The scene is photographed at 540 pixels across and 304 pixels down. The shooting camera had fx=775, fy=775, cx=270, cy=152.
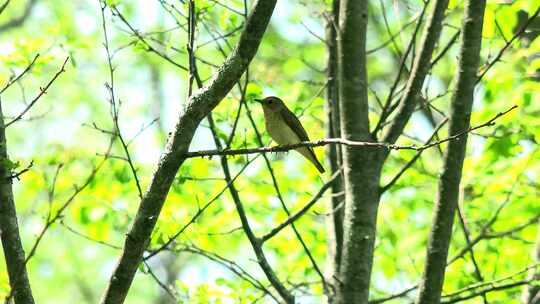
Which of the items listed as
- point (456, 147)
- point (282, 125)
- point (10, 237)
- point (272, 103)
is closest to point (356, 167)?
point (456, 147)

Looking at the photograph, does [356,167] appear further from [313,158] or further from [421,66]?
[313,158]

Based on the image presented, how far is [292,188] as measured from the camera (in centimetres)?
746

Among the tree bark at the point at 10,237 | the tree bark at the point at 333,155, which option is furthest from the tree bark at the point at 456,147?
the tree bark at the point at 10,237

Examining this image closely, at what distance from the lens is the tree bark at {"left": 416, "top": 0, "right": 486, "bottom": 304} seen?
481 cm

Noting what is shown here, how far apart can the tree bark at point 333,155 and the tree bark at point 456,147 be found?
73 centimetres

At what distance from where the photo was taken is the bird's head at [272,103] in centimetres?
624

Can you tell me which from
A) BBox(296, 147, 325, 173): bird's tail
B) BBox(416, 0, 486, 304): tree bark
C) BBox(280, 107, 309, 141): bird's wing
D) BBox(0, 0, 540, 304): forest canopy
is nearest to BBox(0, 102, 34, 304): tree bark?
BBox(0, 0, 540, 304): forest canopy

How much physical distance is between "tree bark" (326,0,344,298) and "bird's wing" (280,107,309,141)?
0.29m

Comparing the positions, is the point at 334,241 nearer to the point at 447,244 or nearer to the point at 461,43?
the point at 447,244

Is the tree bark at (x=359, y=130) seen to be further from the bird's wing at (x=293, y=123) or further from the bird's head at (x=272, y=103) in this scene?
the bird's head at (x=272, y=103)

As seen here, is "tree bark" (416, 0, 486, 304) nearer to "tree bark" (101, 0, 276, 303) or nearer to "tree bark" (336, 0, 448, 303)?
"tree bark" (336, 0, 448, 303)

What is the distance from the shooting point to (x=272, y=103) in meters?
6.36

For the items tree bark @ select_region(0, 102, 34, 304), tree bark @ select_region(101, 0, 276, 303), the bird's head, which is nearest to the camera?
tree bark @ select_region(101, 0, 276, 303)

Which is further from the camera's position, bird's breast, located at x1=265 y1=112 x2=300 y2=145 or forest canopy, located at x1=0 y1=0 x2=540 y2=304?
bird's breast, located at x1=265 y1=112 x2=300 y2=145
